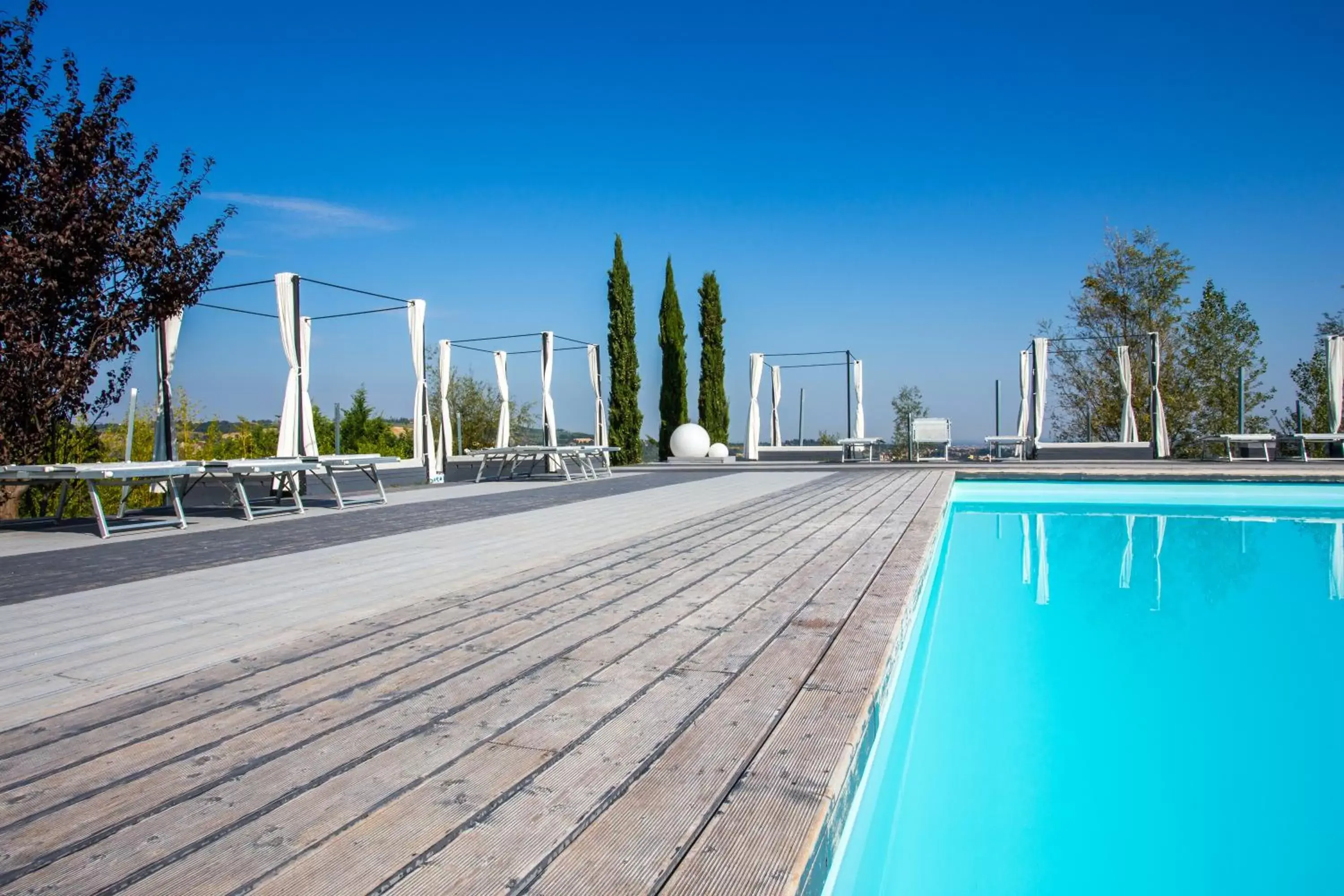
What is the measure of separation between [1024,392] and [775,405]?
479 cm

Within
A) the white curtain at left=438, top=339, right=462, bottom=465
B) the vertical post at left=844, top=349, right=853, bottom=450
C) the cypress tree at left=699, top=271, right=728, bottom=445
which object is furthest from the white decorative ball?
the white curtain at left=438, top=339, right=462, bottom=465

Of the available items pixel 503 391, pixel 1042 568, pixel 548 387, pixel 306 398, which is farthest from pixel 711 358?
pixel 1042 568

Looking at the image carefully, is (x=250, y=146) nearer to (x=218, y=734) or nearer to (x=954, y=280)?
(x=218, y=734)

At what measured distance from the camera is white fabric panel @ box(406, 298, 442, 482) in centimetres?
970

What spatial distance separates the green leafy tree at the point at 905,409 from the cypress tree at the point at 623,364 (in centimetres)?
594

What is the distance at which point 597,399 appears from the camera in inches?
534

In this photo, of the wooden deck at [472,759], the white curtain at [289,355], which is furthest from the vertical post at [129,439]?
the wooden deck at [472,759]

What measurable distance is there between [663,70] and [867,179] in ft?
15.5

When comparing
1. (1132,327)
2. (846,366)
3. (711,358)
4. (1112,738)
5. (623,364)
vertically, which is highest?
(1132,327)

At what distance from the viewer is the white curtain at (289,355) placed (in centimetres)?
762

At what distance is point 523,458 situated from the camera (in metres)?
12.1

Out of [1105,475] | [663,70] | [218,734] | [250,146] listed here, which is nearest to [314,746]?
[218,734]

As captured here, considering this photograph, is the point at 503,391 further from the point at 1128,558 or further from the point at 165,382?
the point at 1128,558

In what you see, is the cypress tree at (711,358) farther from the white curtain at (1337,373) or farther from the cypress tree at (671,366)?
the white curtain at (1337,373)
